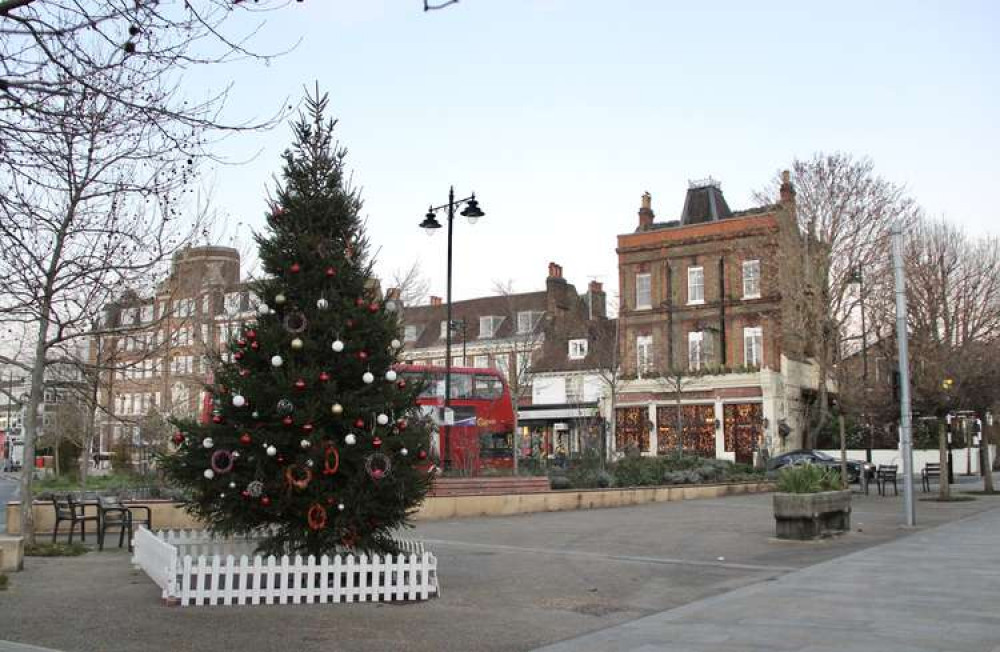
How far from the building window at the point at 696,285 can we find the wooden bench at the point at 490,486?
2781 cm

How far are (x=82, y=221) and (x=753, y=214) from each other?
39.5 meters

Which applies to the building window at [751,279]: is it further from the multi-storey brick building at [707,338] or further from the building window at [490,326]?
the building window at [490,326]

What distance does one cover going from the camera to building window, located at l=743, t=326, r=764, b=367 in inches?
1853

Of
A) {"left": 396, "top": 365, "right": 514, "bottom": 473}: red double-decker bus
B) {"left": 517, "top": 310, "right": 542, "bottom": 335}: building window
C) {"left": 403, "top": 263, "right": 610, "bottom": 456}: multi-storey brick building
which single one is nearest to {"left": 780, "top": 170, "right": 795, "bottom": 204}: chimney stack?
{"left": 403, "top": 263, "right": 610, "bottom": 456}: multi-storey brick building

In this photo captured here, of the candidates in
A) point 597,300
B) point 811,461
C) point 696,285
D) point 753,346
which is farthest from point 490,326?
point 811,461

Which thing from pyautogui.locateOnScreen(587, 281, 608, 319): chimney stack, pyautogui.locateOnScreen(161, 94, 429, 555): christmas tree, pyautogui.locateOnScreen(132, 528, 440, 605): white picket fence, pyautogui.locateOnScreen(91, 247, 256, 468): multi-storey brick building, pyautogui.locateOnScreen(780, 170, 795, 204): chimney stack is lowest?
pyautogui.locateOnScreen(132, 528, 440, 605): white picket fence

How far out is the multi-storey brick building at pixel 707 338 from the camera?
46375 mm

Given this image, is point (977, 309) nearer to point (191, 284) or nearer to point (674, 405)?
point (674, 405)

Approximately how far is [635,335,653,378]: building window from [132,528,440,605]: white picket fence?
41.0 m

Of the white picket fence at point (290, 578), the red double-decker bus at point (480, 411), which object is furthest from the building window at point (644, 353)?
the white picket fence at point (290, 578)

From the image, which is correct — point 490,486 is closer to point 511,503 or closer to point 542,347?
point 511,503

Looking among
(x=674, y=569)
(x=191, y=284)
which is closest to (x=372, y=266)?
(x=674, y=569)

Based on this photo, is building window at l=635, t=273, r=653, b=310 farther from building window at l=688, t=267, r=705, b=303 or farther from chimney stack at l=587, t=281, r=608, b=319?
chimney stack at l=587, t=281, r=608, b=319

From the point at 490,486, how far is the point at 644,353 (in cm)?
3031
